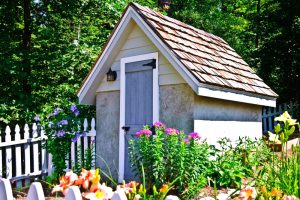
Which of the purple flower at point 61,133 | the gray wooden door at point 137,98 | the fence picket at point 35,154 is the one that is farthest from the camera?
the fence picket at point 35,154

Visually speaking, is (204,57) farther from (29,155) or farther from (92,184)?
(92,184)

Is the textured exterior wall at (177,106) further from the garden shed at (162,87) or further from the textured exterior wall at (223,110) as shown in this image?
the textured exterior wall at (223,110)

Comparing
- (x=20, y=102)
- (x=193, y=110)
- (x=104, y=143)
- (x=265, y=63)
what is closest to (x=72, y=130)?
(x=104, y=143)

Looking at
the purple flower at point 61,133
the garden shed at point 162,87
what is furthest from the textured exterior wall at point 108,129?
the purple flower at point 61,133

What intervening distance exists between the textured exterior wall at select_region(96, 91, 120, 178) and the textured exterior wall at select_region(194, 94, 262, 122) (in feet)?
6.91

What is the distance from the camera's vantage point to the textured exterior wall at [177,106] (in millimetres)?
6625

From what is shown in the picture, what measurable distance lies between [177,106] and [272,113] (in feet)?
33.1

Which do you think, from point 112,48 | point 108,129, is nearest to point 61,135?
point 108,129

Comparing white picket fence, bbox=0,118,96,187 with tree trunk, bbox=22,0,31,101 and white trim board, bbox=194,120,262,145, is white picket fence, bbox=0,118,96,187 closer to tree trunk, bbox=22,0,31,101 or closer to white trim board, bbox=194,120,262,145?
tree trunk, bbox=22,0,31,101

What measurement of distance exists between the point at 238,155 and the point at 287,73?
10.5m

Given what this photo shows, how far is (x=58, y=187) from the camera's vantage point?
1.95m

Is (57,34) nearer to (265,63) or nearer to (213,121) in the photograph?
(213,121)

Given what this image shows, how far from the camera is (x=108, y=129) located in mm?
8289

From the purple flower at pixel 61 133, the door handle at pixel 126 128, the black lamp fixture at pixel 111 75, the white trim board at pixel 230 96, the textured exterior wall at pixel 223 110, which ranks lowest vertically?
the purple flower at pixel 61 133
